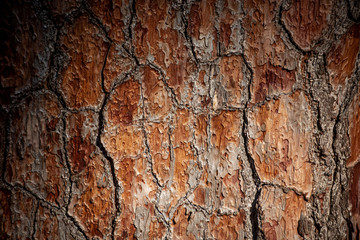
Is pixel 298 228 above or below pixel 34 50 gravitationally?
below

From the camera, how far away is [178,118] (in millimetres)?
623

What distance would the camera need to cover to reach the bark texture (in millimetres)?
582

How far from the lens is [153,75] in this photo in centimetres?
61

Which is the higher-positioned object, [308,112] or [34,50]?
[34,50]

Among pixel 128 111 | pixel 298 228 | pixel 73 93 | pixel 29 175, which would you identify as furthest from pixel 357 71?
pixel 29 175

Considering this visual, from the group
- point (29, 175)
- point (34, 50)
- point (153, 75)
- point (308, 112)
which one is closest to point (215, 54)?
point (153, 75)

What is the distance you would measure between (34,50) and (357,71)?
2.45ft

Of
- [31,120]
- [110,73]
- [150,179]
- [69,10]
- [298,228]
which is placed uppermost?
[69,10]

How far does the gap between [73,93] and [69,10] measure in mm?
176

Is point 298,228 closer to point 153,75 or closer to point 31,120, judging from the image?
point 153,75

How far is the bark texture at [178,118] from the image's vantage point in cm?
58

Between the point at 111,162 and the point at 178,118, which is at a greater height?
the point at 178,118

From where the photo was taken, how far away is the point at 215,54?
2.02 feet

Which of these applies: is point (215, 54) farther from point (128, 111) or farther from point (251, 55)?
point (128, 111)
